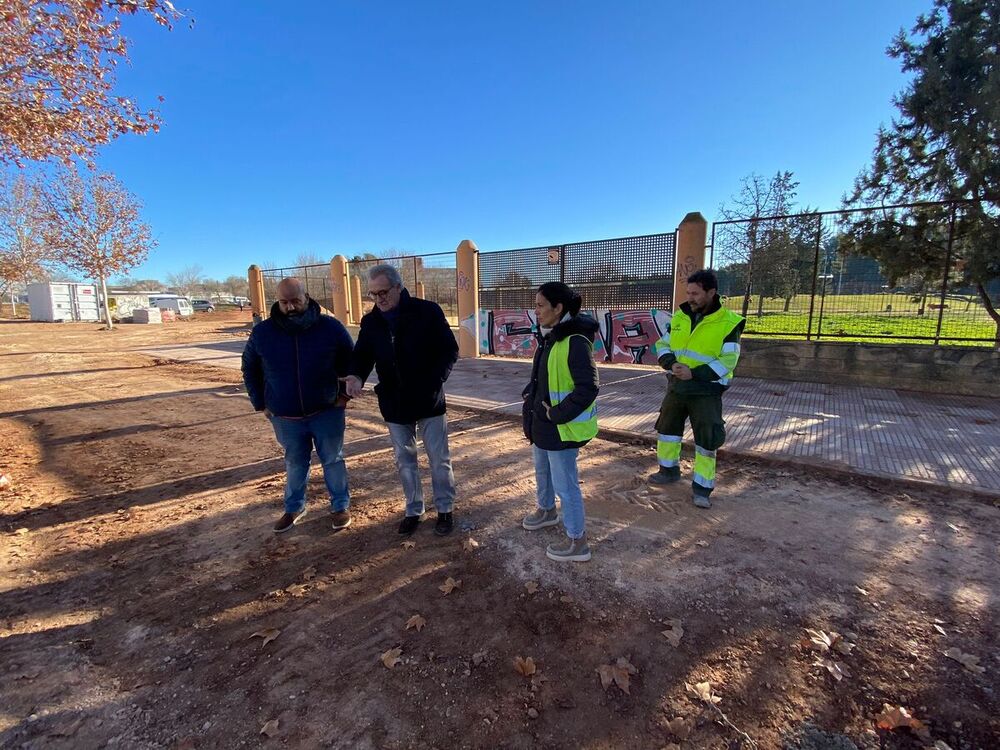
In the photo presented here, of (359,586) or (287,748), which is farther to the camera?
(359,586)

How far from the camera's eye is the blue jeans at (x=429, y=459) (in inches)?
135

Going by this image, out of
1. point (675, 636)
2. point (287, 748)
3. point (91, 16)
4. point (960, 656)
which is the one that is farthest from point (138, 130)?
point (960, 656)

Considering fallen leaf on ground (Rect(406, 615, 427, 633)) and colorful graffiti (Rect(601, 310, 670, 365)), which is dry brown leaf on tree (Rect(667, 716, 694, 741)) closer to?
fallen leaf on ground (Rect(406, 615, 427, 633))

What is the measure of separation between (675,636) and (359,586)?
6.01 feet

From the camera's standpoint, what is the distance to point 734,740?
1864 millimetres

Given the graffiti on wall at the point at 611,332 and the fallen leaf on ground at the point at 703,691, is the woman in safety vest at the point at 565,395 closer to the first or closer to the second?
the fallen leaf on ground at the point at 703,691

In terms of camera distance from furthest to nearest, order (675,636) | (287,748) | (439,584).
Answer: (439,584) → (675,636) → (287,748)

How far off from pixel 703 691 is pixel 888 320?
8.77 m

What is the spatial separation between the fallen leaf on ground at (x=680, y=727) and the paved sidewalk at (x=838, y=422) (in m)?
3.52

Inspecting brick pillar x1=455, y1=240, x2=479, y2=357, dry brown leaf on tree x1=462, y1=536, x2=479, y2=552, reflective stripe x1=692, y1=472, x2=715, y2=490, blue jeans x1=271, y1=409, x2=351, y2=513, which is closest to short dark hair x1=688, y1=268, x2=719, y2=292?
reflective stripe x1=692, y1=472, x2=715, y2=490

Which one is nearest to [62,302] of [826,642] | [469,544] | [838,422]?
[469,544]

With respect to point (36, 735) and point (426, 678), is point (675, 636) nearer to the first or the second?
point (426, 678)

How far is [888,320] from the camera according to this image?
26.8 ft

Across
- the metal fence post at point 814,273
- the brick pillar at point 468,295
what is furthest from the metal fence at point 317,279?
the metal fence post at point 814,273
